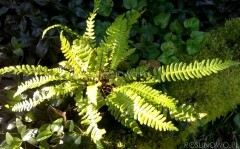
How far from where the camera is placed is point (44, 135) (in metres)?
2.63

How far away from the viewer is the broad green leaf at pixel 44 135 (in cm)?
262

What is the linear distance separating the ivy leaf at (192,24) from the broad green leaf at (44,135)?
1558 mm

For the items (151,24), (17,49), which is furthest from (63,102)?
(151,24)

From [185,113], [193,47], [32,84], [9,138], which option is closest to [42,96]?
[32,84]

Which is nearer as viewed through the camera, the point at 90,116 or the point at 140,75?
the point at 90,116

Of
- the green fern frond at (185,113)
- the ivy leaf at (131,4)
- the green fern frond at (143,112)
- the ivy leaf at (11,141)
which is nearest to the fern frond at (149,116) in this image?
the green fern frond at (143,112)

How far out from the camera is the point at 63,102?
2840 millimetres

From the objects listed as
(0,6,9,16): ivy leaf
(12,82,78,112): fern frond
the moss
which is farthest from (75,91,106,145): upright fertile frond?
(0,6,9,16): ivy leaf

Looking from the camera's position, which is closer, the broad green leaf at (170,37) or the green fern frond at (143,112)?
the green fern frond at (143,112)

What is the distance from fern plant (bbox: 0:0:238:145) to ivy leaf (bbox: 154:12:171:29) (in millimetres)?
552

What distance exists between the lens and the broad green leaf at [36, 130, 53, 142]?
262 centimetres

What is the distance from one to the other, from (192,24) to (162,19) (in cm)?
27

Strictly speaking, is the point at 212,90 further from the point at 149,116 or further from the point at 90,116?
the point at 90,116

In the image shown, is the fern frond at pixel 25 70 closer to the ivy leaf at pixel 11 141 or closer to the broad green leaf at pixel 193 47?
the ivy leaf at pixel 11 141
